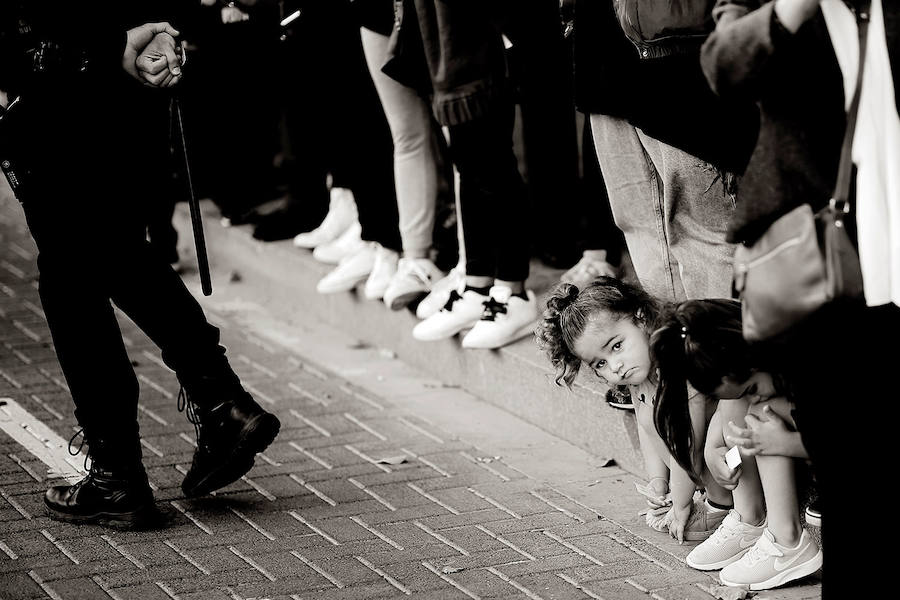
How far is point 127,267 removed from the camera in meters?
4.02

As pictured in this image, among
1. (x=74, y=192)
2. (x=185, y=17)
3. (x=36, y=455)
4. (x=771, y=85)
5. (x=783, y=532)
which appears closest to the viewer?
(x=771, y=85)

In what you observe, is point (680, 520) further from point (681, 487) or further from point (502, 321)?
point (502, 321)

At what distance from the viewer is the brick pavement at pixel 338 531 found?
3721 millimetres

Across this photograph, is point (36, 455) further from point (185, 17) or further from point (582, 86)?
point (582, 86)

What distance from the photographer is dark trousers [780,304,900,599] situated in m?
2.79

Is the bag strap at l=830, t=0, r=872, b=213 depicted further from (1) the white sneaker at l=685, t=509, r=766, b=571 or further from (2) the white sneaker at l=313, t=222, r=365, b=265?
(2) the white sneaker at l=313, t=222, r=365, b=265

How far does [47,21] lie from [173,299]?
35.6 inches

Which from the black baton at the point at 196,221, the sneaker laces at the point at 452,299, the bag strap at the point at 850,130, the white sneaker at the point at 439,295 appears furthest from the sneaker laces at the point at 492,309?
the bag strap at the point at 850,130

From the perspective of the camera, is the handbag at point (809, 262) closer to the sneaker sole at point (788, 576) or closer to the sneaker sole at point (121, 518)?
the sneaker sole at point (788, 576)

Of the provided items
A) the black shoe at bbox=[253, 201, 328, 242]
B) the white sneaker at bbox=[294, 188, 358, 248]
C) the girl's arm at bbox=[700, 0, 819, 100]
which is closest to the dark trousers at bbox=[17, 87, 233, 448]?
the girl's arm at bbox=[700, 0, 819, 100]

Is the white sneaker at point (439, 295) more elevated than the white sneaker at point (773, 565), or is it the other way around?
the white sneaker at point (439, 295)

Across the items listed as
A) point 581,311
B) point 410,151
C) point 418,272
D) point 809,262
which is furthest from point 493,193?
point 809,262

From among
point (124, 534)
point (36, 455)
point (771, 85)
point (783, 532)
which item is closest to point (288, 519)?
point (124, 534)

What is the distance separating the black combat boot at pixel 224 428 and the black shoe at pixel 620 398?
3.61 feet
